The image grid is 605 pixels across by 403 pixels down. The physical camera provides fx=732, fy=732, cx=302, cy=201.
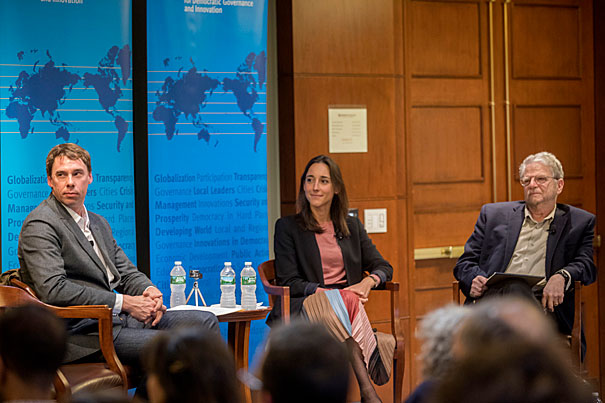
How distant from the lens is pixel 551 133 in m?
5.71

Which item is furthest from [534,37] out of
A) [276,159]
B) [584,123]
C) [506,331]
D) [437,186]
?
[506,331]

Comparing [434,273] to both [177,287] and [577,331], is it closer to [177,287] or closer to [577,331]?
[577,331]

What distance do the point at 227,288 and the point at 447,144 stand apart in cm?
212

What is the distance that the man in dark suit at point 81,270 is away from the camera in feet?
11.5

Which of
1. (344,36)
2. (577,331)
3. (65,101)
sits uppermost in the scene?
(344,36)

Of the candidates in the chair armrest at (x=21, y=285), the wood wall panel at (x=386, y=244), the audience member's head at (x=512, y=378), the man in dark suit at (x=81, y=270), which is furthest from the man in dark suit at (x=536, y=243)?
the audience member's head at (x=512, y=378)

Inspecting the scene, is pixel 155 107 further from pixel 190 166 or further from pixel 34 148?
pixel 34 148

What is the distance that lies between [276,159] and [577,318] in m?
2.31

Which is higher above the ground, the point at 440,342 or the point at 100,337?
the point at 440,342

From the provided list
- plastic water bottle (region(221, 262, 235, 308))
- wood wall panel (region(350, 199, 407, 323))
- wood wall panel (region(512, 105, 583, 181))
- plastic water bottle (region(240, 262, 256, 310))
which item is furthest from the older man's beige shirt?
plastic water bottle (region(221, 262, 235, 308))

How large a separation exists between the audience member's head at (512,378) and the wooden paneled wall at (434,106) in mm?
3923

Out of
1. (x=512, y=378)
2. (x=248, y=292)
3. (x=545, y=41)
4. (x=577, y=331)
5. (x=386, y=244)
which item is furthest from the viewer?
(x=545, y=41)

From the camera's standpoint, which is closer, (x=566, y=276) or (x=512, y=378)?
(x=512, y=378)

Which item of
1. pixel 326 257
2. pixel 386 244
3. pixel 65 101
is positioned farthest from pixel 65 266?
pixel 386 244
